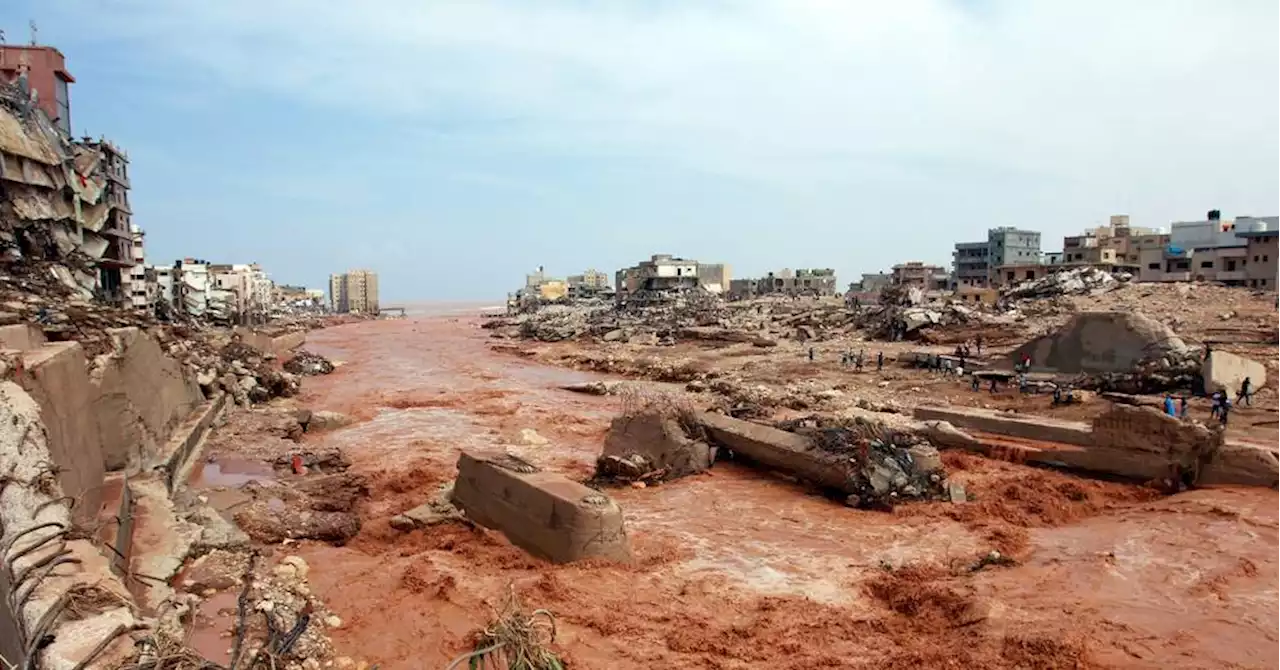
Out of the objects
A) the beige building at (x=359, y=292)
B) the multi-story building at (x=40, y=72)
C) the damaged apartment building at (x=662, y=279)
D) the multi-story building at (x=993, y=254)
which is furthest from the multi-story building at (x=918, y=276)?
the beige building at (x=359, y=292)

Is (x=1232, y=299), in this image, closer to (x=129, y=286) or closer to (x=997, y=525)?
(x=997, y=525)

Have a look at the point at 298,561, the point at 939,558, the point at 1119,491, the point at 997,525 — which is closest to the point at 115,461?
the point at 298,561

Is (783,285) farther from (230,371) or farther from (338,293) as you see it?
(338,293)

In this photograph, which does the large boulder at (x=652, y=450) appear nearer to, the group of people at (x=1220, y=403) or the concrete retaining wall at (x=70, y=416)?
the concrete retaining wall at (x=70, y=416)

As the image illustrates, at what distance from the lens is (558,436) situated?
61.8 ft

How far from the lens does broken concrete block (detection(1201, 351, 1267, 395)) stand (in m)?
17.1

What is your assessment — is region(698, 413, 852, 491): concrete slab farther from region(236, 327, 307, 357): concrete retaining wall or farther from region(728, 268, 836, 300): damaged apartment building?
region(728, 268, 836, 300): damaged apartment building

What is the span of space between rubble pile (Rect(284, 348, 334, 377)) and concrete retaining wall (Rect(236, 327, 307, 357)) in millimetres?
2689

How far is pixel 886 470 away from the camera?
11.7m

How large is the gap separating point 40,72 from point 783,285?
58804 mm

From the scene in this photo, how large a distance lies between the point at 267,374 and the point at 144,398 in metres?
11.8

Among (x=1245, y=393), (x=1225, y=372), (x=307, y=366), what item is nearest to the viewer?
(x=1245, y=393)

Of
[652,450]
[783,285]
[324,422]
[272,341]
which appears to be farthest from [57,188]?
[783,285]

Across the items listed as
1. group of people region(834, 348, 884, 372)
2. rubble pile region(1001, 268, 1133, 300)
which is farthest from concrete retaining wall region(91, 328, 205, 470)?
rubble pile region(1001, 268, 1133, 300)
